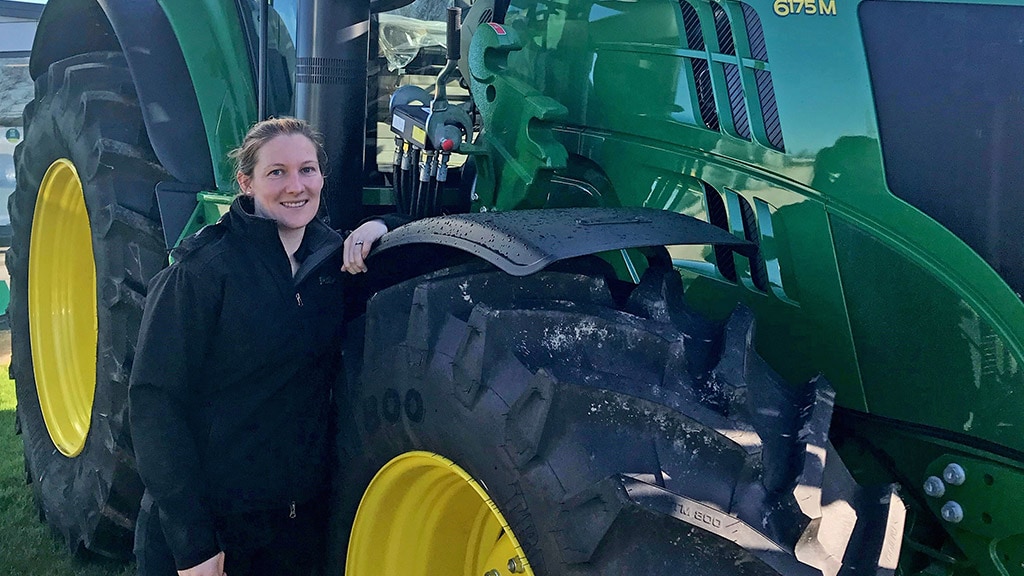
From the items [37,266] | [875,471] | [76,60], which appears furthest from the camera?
[37,266]

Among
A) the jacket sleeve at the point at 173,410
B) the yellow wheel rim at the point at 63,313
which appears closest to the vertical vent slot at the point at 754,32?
the jacket sleeve at the point at 173,410

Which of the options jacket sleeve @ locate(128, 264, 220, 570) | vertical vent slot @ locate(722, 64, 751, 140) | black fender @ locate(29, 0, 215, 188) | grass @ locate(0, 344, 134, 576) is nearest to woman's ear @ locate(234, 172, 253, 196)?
jacket sleeve @ locate(128, 264, 220, 570)

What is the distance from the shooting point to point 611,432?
1.56m

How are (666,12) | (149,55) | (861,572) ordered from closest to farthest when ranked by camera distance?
(861,572) < (666,12) < (149,55)


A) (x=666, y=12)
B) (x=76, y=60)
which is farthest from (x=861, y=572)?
(x=76, y=60)

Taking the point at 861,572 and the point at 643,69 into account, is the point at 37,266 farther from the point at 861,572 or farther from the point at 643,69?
the point at 861,572

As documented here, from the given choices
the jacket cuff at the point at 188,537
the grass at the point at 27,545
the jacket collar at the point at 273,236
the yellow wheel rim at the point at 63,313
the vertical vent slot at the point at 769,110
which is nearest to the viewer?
the vertical vent slot at the point at 769,110

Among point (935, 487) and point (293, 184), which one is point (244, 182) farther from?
point (935, 487)

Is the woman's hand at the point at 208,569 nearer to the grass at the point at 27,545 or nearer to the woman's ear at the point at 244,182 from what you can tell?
the woman's ear at the point at 244,182

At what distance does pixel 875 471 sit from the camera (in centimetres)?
199

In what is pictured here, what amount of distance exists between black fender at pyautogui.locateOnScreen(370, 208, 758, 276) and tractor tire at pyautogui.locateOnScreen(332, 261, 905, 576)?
0.26 feet

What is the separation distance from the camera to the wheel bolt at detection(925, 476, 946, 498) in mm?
1816

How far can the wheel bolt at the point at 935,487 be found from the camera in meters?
1.82

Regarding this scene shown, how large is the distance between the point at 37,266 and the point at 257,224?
198 cm
